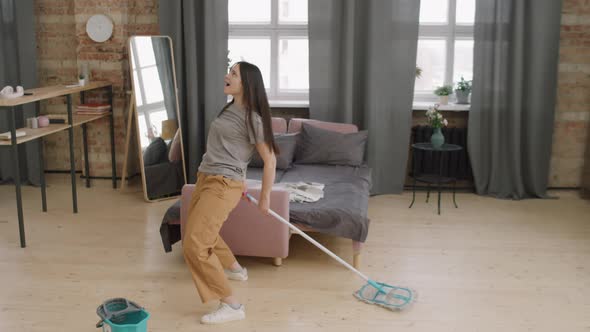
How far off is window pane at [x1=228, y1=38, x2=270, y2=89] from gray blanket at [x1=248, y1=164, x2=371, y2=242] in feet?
5.68

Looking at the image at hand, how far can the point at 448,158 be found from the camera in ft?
22.0

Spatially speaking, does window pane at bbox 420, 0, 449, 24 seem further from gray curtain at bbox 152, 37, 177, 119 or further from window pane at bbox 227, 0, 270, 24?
gray curtain at bbox 152, 37, 177, 119

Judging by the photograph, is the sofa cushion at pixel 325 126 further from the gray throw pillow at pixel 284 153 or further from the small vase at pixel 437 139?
the small vase at pixel 437 139

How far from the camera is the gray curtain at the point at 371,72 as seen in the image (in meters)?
6.39

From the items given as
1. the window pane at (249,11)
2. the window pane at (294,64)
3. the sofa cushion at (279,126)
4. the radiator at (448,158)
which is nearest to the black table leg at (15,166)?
the sofa cushion at (279,126)

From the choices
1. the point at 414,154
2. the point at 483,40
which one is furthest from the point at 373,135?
the point at 483,40

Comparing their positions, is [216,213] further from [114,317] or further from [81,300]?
[81,300]

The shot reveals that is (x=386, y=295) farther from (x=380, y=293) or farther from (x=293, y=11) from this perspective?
(x=293, y=11)

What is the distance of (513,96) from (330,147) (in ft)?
6.34

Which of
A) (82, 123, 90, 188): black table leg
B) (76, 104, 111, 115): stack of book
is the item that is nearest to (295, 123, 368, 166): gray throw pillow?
(76, 104, 111, 115): stack of book

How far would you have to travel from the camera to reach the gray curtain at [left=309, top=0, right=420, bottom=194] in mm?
6387

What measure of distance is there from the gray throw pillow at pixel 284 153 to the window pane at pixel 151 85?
1.24 m

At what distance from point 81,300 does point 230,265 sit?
3.11 feet

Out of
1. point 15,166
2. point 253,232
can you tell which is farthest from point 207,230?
point 15,166
